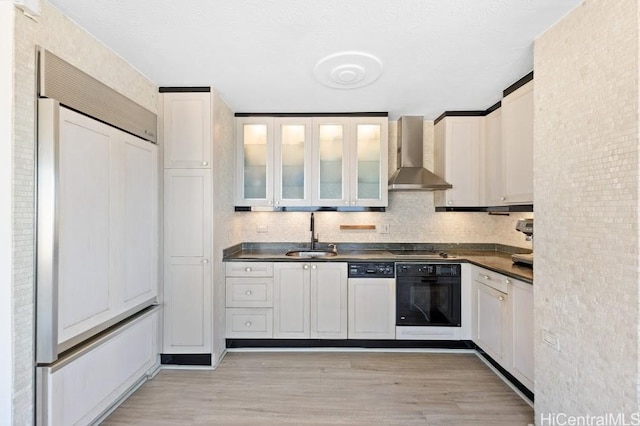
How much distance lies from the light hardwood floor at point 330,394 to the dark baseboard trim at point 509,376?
2.6 inches

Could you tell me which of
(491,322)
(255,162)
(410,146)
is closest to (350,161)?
(410,146)

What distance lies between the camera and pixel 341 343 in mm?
3158

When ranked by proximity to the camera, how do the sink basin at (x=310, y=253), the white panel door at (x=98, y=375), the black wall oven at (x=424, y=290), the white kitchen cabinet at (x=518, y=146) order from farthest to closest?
the sink basin at (x=310, y=253)
the black wall oven at (x=424, y=290)
the white kitchen cabinet at (x=518, y=146)
the white panel door at (x=98, y=375)

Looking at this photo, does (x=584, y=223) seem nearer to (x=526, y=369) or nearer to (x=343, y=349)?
(x=526, y=369)

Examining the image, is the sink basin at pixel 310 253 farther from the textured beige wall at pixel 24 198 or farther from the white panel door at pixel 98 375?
the textured beige wall at pixel 24 198

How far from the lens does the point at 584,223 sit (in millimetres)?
1570

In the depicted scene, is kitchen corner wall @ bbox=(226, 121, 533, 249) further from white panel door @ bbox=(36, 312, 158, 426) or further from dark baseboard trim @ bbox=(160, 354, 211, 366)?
white panel door @ bbox=(36, 312, 158, 426)

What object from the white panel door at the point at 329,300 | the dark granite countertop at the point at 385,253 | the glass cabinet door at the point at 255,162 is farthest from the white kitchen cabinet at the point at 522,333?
the glass cabinet door at the point at 255,162

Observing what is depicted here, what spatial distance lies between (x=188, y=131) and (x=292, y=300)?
6.00ft

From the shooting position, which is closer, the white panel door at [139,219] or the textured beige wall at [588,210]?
the textured beige wall at [588,210]

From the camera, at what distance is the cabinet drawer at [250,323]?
3139 millimetres

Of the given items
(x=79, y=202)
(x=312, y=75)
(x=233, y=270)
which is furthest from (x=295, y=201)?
(x=79, y=202)

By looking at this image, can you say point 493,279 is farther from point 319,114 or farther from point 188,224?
point 188,224

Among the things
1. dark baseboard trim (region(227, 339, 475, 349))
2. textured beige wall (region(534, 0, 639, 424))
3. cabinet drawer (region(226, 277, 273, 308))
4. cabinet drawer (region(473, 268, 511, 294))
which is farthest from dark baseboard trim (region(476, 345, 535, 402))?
cabinet drawer (region(226, 277, 273, 308))
